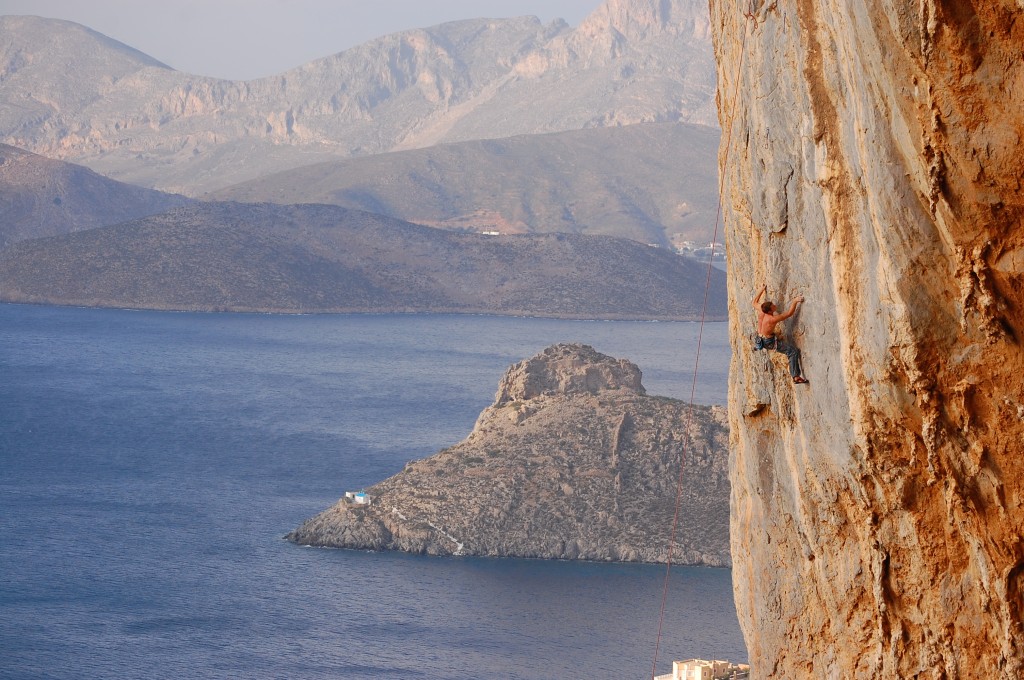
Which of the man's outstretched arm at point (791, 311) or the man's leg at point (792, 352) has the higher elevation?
the man's outstretched arm at point (791, 311)

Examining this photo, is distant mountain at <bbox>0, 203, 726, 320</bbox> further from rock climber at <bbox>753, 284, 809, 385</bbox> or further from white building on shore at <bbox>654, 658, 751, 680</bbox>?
rock climber at <bbox>753, 284, 809, 385</bbox>

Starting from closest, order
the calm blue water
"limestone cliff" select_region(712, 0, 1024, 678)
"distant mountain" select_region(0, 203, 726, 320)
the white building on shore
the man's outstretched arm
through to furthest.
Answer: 1. "limestone cliff" select_region(712, 0, 1024, 678)
2. the man's outstretched arm
3. the white building on shore
4. the calm blue water
5. "distant mountain" select_region(0, 203, 726, 320)

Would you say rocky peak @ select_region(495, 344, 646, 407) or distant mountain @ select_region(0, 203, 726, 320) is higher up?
distant mountain @ select_region(0, 203, 726, 320)

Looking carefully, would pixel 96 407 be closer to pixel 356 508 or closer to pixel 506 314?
pixel 356 508

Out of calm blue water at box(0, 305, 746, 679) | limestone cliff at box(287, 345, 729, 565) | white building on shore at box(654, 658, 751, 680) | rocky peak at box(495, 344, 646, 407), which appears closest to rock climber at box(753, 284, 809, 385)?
white building on shore at box(654, 658, 751, 680)

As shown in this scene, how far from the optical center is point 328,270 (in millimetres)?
167500

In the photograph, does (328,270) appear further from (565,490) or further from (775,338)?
(775,338)

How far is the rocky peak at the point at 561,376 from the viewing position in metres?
61.8

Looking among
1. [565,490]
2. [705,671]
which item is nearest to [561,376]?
[565,490]

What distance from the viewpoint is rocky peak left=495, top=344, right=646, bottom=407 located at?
61.8 meters

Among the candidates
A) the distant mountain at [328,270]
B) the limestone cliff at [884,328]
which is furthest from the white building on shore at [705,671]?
the distant mountain at [328,270]

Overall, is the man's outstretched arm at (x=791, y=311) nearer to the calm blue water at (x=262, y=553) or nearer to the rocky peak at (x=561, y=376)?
the calm blue water at (x=262, y=553)

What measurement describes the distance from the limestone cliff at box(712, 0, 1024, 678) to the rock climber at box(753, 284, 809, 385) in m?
0.09

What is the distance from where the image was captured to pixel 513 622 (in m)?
46.2
